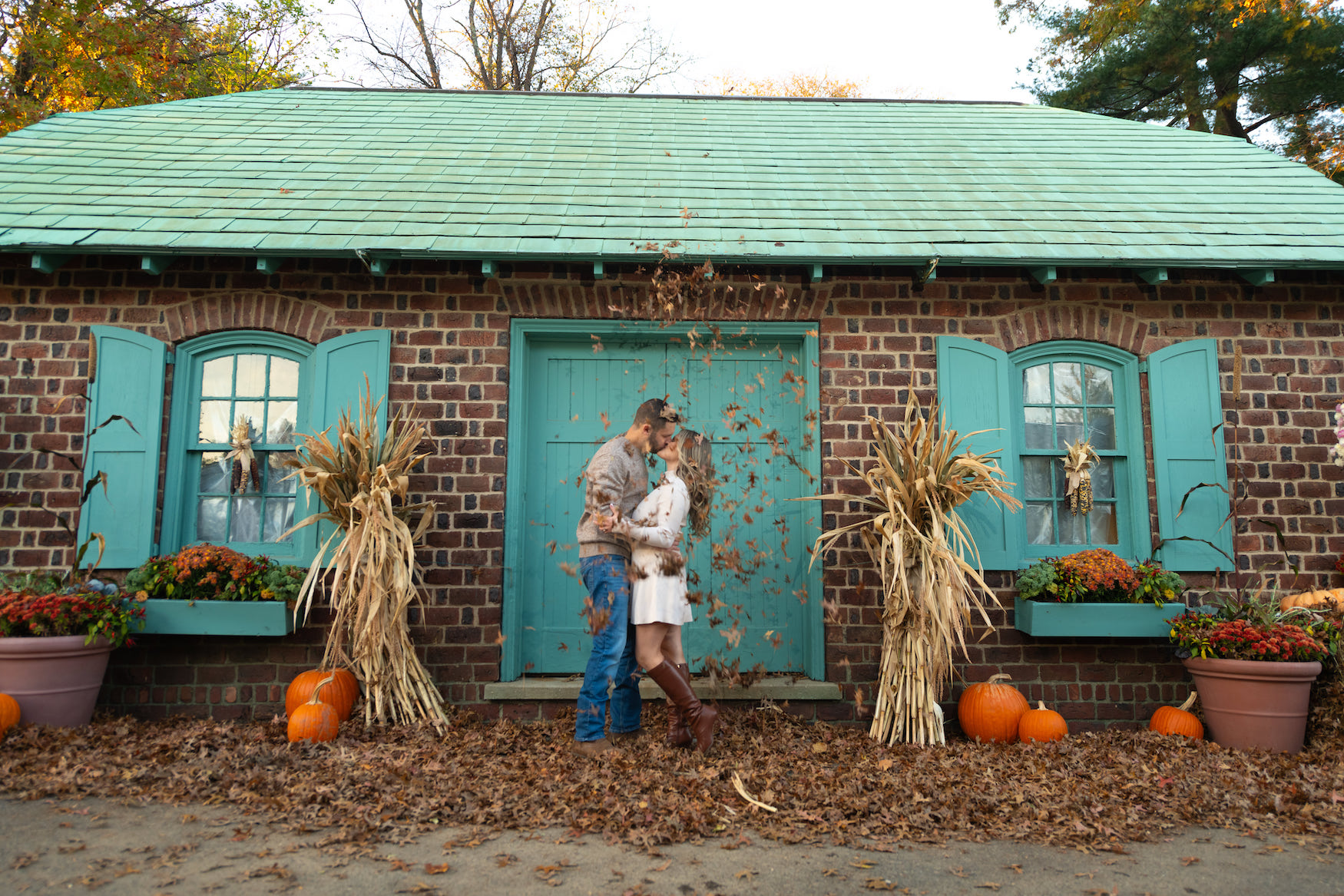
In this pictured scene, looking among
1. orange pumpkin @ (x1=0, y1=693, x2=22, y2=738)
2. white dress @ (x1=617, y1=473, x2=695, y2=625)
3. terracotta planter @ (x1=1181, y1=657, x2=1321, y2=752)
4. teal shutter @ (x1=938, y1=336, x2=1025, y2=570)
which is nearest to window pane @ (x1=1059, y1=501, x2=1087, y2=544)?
teal shutter @ (x1=938, y1=336, x2=1025, y2=570)

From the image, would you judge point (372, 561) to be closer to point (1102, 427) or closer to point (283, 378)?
point (283, 378)

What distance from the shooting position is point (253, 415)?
5.39m

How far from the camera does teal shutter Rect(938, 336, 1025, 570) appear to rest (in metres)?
5.21

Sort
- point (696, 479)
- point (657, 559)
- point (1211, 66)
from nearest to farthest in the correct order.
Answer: point (657, 559) < point (696, 479) < point (1211, 66)

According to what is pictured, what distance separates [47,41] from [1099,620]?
15.4m

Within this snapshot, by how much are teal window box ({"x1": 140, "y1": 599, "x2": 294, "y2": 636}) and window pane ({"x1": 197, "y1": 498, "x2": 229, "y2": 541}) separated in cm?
62

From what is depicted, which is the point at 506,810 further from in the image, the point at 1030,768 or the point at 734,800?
the point at 1030,768

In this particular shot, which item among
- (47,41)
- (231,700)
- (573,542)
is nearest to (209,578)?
(231,700)

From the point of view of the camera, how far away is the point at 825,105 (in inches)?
330

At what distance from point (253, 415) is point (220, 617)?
1341 millimetres

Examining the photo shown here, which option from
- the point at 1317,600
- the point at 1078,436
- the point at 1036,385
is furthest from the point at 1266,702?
the point at 1036,385

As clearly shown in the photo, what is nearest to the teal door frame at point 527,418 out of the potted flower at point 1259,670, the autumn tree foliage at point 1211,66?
the potted flower at point 1259,670

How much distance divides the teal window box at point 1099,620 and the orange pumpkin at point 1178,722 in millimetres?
441

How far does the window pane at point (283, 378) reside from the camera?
17.8 ft
